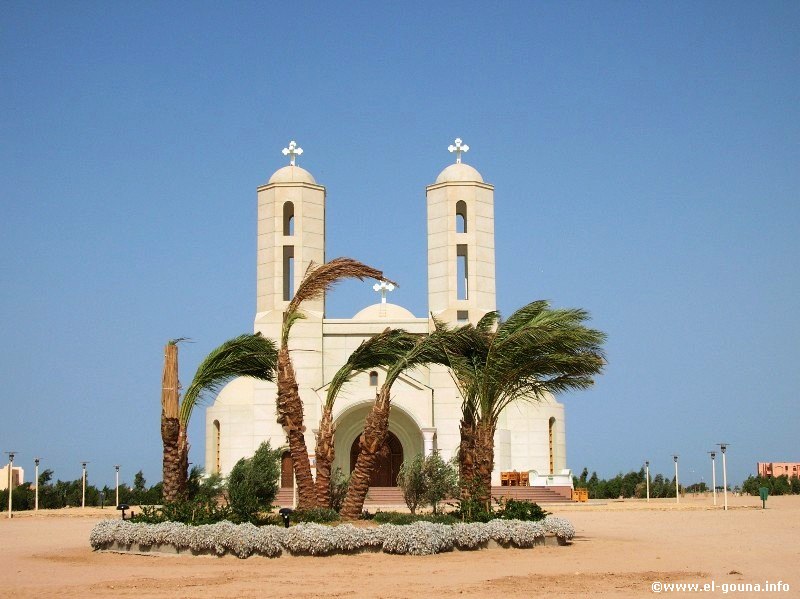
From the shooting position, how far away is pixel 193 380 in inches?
886

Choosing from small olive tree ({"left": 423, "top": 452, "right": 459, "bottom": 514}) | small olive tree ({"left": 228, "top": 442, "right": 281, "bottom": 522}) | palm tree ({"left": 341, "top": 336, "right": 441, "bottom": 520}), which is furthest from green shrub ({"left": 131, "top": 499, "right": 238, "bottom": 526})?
small olive tree ({"left": 423, "top": 452, "right": 459, "bottom": 514})

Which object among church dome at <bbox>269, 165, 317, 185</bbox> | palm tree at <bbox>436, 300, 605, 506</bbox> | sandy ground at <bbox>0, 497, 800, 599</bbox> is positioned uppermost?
church dome at <bbox>269, 165, 317, 185</bbox>

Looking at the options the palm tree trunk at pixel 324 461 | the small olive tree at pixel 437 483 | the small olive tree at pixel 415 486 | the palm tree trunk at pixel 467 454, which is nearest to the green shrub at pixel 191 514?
the palm tree trunk at pixel 324 461

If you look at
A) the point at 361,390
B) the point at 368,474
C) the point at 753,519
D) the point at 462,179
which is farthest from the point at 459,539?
the point at 462,179

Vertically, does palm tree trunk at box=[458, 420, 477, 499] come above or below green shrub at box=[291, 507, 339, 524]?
above

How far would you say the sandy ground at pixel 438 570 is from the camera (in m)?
14.7

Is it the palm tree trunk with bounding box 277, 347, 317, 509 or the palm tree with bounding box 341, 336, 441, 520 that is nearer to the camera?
the palm tree with bounding box 341, 336, 441, 520

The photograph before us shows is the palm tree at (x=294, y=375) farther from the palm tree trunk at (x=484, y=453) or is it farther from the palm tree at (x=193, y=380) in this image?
the palm tree trunk at (x=484, y=453)

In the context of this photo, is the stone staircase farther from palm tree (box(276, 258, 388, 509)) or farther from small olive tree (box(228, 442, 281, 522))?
palm tree (box(276, 258, 388, 509))

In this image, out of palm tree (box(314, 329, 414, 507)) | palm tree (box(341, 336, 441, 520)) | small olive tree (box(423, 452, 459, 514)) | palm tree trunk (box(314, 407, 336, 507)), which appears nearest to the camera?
palm tree (box(341, 336, 441, 520))

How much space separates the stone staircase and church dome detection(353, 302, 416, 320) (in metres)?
7.88

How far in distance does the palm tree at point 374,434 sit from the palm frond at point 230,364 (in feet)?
8.27

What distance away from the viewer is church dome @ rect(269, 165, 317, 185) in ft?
143

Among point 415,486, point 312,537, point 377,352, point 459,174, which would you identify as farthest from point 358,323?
point 312,537
